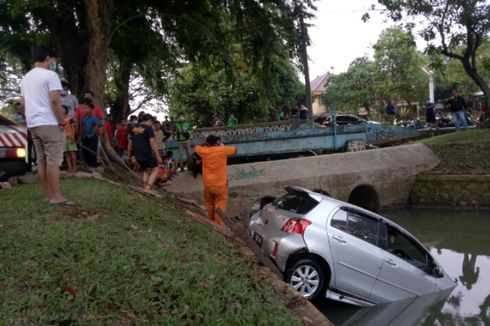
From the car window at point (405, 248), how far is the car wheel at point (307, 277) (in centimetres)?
127

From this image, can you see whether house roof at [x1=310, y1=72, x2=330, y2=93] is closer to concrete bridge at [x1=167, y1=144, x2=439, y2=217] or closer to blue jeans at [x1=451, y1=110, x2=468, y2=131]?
blue jeans at [x1=451, y1=110, x2=468, y2=131]

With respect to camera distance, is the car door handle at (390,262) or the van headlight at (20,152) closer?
the car door handle at (390,262)

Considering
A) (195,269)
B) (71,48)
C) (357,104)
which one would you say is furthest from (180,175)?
(357,104)

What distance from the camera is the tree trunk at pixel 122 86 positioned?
1516 centimetres

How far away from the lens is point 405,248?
7.61 metres

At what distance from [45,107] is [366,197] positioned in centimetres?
1178

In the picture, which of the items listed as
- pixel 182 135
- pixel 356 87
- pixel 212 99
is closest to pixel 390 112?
pixel 212 99

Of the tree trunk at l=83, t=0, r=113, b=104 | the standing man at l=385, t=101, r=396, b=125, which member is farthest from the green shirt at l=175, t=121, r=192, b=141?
the standing man at l=385, t=101, r=396, b=125

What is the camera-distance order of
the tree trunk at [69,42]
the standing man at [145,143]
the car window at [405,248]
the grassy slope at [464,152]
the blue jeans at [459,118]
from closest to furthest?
the car window at [405,248], the standing man at [145,143], the tree trunk at [69,42], the grassy slope at [464,152], the blue jeans at [459,118]

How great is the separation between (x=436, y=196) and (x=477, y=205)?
1146mm

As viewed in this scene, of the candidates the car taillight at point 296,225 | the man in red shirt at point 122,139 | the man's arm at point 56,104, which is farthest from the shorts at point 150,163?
the man in red shirt at point 122,139

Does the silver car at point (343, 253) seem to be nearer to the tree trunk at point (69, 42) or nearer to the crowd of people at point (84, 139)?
the crowd of people at point (84, 139)

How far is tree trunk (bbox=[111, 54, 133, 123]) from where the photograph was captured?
15.2m

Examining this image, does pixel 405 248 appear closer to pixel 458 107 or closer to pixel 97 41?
pixel 97 41
